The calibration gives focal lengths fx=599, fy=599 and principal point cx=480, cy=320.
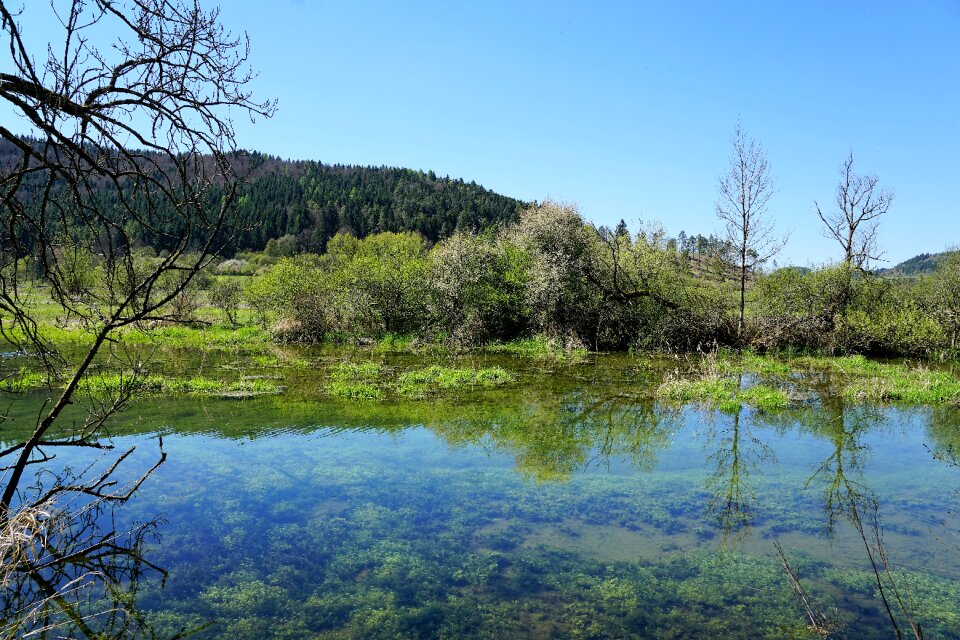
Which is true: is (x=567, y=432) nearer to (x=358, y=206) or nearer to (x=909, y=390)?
(x=909, y=390)

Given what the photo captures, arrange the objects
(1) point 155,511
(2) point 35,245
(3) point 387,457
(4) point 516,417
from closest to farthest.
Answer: (2) point 35,245 < (1) point 155,511 < (3) point 387,457 < (4) point 516,417

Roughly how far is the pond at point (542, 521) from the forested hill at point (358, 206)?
78.3 metres

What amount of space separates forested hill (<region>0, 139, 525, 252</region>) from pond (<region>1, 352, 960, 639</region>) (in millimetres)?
76609

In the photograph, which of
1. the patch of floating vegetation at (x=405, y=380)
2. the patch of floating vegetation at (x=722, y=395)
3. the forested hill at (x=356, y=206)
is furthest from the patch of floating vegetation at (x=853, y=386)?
the forested hill at (x=356, y=206)

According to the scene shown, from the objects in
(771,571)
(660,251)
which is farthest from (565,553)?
(660,251)

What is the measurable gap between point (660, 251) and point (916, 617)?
82.5 ft

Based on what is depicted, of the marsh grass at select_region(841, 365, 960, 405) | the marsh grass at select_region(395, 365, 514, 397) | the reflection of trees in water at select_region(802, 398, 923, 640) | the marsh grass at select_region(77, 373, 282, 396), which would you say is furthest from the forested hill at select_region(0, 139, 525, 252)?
the reflection of trees in water at select_region(802, 398, 923, 640)

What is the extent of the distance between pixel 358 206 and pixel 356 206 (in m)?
0.73

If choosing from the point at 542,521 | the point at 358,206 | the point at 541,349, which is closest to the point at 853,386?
the point at 541,349

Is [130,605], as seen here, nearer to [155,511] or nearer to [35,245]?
[155,511]

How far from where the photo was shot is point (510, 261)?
29.9 meters

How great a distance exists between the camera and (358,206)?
109375 mm

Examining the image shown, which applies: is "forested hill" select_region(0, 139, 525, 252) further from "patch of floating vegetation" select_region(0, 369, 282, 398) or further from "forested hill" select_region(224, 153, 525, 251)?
"patch of floating vegetation" select_region(0, 369, 282, 398)

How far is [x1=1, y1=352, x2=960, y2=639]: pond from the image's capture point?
582 cm
